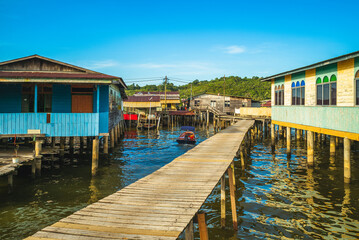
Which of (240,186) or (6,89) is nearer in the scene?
(240,186)

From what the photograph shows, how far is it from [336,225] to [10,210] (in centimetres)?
1259

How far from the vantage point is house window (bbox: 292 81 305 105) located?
59.3 ft

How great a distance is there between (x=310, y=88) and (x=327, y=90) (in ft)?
6.71

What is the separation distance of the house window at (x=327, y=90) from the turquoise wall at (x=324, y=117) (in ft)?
1.25

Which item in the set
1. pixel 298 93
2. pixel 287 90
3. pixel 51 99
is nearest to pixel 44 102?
pixel 51 99

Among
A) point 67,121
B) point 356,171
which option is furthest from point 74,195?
point 356,171

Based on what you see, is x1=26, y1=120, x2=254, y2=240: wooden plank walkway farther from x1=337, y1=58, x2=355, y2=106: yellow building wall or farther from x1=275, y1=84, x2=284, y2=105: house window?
x1=275, y1=84, x2=284, y2=105: house window

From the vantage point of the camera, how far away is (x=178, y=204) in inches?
251

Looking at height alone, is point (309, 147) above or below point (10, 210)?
above

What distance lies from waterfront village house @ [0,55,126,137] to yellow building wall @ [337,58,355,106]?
11.9 metres

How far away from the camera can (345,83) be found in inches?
514

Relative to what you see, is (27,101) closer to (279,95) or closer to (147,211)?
(147,211)

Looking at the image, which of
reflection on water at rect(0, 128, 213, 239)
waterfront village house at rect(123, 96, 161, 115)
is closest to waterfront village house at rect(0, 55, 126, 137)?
reflection on water at rect(0, 128, 213, 239)

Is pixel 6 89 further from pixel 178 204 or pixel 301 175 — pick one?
pixel 301 175
